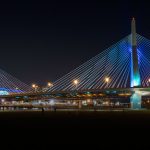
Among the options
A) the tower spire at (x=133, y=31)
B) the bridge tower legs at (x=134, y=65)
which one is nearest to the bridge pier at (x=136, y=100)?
the bridge tower legs at (x=134, y=65)

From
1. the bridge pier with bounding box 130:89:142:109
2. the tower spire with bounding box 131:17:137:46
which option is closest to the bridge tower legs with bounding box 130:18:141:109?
the tower spire with bounding box 131:17:137:46

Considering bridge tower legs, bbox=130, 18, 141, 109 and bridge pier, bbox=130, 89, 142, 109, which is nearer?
bridge tower legs, bbox=130, 18, 141, 109

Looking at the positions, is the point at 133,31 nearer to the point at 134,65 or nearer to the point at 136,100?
the point at 134,65

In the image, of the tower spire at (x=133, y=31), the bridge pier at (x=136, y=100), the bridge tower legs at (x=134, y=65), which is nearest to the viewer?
the bridge tower legs at (x=134, y=65)

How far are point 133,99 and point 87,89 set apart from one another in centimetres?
916

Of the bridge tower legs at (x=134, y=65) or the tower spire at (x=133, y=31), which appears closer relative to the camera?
the bridge tower legs at (x=134, y=65)

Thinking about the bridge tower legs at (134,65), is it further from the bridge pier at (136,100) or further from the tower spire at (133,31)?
the bridge pier at (136,100)

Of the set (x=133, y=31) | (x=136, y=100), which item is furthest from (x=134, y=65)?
(x=136, y=100)

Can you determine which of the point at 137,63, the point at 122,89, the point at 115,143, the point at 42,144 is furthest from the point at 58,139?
the point at 122,89

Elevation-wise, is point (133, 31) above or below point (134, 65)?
above

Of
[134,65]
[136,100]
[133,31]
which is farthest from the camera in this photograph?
[136,100]

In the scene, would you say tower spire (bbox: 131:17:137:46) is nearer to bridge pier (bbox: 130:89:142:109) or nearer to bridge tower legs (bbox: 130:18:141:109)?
bridge tower legs (bbox: 130:18:141:109)

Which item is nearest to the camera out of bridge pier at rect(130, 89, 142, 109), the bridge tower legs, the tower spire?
the bridge tower legs

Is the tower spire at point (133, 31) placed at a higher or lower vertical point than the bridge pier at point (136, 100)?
higher
